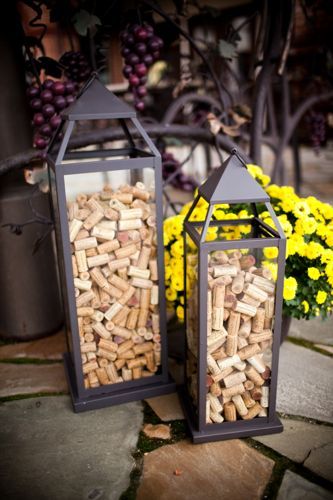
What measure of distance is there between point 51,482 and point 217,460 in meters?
0.48

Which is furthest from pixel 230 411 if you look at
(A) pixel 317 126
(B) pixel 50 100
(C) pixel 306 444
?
(A) pixel 317 126

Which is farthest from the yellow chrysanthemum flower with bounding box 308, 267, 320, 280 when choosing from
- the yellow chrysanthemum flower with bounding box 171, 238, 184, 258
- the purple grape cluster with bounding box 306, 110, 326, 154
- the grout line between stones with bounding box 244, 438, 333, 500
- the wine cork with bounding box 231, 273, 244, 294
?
the purple grape cluster with bounding box 306, 110, 326, 154

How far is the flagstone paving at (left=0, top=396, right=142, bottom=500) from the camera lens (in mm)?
1289

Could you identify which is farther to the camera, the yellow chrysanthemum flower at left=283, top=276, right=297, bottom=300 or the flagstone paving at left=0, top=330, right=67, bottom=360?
the flagstone paving at left=0, top=330, right=67, bottom=360

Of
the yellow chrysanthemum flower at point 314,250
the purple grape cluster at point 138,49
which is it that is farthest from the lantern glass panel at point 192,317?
the purple grape cluster at point 138,49

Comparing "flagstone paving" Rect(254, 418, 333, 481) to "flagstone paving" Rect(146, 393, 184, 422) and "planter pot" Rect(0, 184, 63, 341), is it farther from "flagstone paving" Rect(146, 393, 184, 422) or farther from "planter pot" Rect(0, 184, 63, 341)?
"planter pot" Rect(0, 184, 63, 341)

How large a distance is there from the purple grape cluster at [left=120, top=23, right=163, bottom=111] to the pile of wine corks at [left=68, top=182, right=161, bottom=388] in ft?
1.80

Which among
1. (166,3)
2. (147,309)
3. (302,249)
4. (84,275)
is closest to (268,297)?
(302,249)

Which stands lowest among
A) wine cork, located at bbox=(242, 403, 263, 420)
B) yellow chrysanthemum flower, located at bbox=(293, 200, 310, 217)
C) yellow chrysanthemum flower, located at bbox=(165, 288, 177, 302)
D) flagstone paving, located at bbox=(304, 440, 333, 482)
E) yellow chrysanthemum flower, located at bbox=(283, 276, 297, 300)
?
flagstone paving, located at bbox=(304, 440, 333, 482)

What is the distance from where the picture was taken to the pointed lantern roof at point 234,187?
126 cm

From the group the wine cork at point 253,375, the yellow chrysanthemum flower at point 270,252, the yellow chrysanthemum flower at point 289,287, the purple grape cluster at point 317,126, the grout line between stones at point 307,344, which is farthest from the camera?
the purple grape cluster at point 317,126

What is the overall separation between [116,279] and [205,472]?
652 millimetres

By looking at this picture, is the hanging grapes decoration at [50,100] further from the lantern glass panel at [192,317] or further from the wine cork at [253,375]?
the wine cork at [253,375]

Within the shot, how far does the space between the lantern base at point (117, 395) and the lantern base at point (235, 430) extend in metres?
0.21
